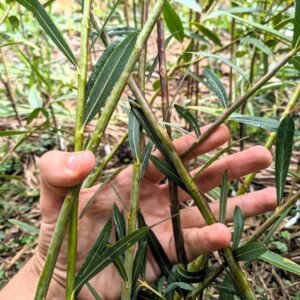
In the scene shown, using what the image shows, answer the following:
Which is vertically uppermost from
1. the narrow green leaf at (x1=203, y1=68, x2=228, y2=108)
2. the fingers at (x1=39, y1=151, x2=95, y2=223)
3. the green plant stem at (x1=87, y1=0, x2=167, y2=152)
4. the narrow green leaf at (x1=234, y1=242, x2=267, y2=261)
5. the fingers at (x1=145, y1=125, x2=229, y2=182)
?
the green plant stem at (x1=87, y1=0, x2=167, y2=152)

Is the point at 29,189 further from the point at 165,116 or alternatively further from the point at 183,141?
the point at 165,116

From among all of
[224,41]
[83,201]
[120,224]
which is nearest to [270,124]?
[120,224]

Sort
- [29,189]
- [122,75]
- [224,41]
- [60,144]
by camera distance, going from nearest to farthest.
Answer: [122,75], [29,189], [60,144], [224,41]

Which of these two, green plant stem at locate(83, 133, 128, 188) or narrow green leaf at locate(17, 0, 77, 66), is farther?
green plant stem at locate(83, 133, 128, 188)

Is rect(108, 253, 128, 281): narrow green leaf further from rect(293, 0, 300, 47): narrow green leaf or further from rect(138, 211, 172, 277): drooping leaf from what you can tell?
rect(293, 0, 300, 47): narrow green leaf

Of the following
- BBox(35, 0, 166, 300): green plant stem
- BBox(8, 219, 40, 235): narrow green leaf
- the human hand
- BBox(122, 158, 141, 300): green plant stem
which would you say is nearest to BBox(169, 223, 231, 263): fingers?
the human hand

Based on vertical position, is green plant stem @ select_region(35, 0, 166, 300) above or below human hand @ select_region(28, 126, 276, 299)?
above

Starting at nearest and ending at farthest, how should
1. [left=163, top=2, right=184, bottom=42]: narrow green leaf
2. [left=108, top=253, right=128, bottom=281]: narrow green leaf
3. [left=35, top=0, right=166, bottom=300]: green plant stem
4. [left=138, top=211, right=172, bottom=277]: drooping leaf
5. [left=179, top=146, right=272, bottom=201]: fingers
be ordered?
[left=35, top=0, right=166, bottom=300]: green plant stem < [left=108, top=253, right=128, bottom=281]: narrow green leaf < [left=138, top=211, right=172, bottom=277]: drooping leaf < [left=179, top=146, right=272, bottom=201]: fingers < [left=163, top=2, right=184, bottom=42]: narrow green leaf

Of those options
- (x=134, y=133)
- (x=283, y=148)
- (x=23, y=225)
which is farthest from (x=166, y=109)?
(x=23, y=225)
